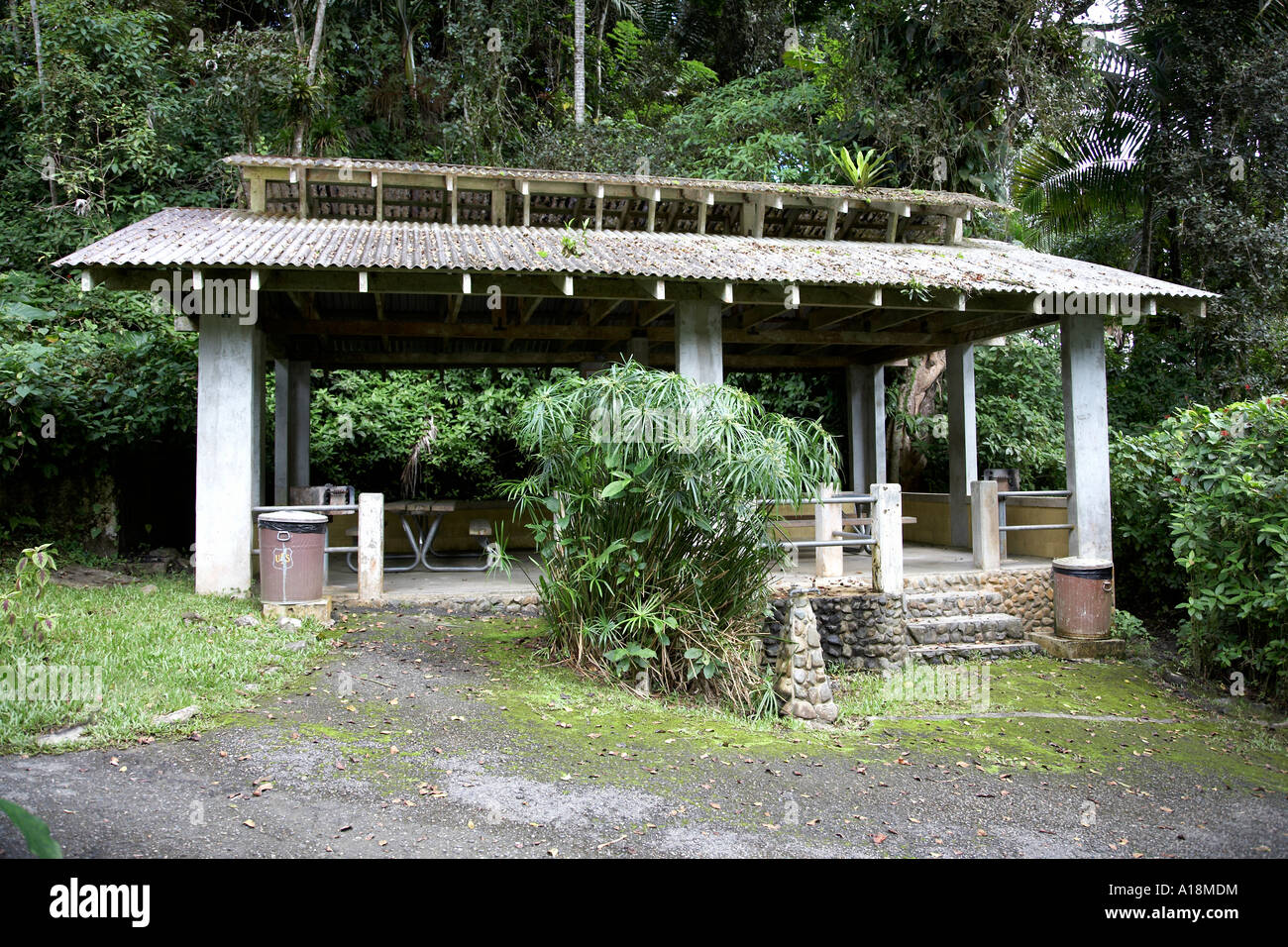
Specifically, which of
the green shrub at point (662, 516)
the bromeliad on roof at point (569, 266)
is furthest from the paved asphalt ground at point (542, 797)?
the bromeliad on roof at point (569, 266)

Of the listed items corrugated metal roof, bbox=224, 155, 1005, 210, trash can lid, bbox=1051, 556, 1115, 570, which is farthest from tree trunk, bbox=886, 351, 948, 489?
trash can lid, bbox=1051, 556, 1115, 570

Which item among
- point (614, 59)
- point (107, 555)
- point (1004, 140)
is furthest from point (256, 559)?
point (614, 59)

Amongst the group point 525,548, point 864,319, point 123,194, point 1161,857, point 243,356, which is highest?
point 123,194

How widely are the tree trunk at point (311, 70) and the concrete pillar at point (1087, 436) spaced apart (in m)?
11.9

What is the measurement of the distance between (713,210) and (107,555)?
319 inches

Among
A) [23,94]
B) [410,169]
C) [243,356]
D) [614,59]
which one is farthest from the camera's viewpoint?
[614,59]

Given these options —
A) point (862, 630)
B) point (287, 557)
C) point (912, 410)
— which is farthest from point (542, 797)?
point (912, 410)

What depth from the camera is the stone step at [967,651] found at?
769 cm

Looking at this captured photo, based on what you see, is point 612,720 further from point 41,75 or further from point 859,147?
point 41,75

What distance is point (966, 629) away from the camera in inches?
315

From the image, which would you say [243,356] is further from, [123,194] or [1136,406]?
[1136,406]

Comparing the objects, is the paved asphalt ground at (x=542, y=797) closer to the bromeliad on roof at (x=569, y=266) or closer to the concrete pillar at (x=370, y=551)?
the concrete pillar at (x=370, y=551)

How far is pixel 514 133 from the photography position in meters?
16.7

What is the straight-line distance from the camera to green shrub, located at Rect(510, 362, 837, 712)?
5734mm
